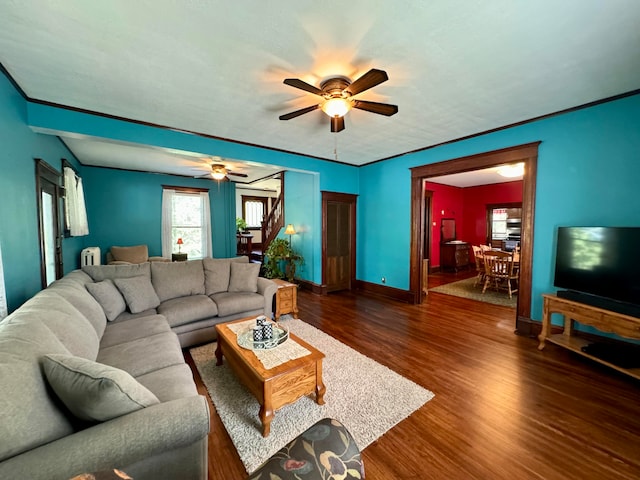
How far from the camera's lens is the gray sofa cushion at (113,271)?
2830 millimetres

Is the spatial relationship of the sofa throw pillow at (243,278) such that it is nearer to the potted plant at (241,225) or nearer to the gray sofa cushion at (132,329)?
the gray sofa cushion at (132,329)

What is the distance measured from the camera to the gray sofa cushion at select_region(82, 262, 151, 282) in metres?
2.83

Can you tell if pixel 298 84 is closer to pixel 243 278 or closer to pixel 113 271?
pixel 243 278

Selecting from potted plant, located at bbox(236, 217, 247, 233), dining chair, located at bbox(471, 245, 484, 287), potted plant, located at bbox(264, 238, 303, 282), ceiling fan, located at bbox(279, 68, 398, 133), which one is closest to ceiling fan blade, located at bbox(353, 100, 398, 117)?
ceiling fan, located at bbox(279, 68, 398, 133)

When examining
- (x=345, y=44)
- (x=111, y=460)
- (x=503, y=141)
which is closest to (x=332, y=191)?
(x=503, y=141)

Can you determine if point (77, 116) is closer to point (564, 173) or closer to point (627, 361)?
point (564, 173)

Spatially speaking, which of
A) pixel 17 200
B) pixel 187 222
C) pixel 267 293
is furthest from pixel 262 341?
pixel 187 222

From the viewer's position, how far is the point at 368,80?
1.98 m

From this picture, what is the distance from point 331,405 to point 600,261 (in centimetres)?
299

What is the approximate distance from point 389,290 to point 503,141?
3049 mm

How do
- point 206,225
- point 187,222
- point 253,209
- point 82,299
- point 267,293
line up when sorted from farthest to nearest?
1. point 253,209
2. point 206,225
3. point 187,222
4. point 267,293
5. point 82,299

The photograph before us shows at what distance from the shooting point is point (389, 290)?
16.5ft

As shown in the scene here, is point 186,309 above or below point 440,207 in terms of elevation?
below

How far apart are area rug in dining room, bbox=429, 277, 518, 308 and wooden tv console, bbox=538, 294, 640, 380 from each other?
1.68 metres
